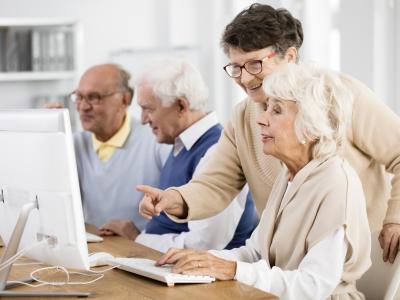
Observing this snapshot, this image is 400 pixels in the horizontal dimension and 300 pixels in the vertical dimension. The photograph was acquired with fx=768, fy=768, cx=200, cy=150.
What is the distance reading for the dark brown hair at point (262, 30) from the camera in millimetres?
2621

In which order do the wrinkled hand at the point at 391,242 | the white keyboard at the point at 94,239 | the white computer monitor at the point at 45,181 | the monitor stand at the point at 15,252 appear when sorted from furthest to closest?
the white keyboard at the point at 94,239 < the wrinkled hand at the point at 391,242 < the monitor stand at the point at 15,252 < the white computer monitor at the point at 45,181

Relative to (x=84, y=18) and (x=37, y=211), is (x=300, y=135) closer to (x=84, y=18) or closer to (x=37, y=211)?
(x=37, y=211)

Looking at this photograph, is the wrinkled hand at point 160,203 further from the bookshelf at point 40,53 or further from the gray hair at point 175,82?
the bookshelf at point 40,53

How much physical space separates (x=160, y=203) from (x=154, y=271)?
1.57ft

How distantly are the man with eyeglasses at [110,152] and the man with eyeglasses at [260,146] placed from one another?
0.91m

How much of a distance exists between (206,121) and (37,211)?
1.33 meters

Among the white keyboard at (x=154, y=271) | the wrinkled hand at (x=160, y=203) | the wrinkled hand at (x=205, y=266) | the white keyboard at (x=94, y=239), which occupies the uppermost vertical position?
the wrinkled hand at (x=160, y=203)

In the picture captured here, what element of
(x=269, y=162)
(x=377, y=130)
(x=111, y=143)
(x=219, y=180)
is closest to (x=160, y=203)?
(x=219, y=180)

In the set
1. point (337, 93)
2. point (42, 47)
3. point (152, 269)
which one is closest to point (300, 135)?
point (337, 93)

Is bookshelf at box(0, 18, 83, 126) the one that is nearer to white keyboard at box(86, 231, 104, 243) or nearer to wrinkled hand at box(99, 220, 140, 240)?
wrinkled hand at box(99, 220, 140, 240)

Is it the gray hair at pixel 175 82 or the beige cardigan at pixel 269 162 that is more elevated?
the gray hair at pixel 175 82

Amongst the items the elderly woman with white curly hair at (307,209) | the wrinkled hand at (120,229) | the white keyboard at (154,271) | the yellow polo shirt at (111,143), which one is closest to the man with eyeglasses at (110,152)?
the yellow polo shirt at (111,143)

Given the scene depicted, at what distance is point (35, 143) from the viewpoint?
6.51 ft

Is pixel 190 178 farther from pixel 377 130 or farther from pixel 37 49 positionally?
pixel 37 49
